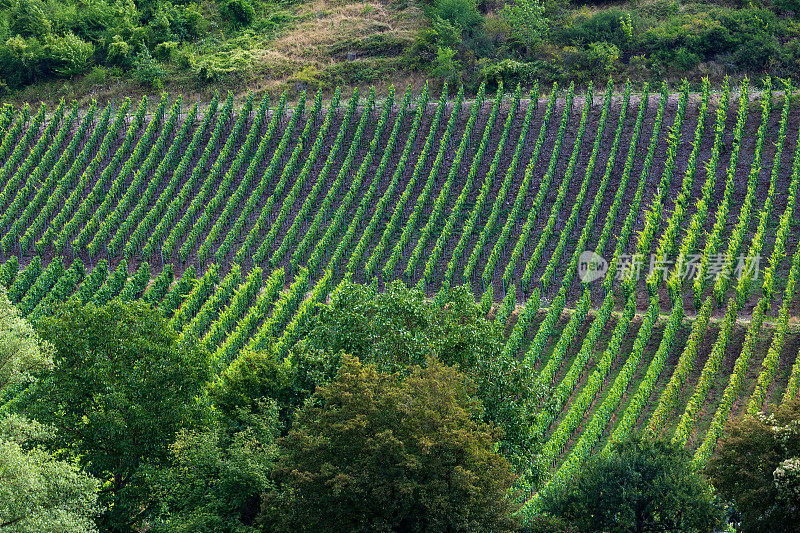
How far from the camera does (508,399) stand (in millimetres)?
30016

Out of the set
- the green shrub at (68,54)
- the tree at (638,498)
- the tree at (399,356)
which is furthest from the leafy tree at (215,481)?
the green shrub at (68,54)

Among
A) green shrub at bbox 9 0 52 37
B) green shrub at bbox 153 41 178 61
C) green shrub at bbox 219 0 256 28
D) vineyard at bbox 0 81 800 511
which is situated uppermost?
green shrub at bbox 9 0 52 37

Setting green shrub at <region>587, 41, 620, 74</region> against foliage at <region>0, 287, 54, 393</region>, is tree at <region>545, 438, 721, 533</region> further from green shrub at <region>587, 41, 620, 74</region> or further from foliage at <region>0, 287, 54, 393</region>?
green shrub at <region>587, 41, 620, 74</region>

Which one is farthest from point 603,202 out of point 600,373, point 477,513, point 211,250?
point 477,513

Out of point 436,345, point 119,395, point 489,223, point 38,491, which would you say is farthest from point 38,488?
point 489,223

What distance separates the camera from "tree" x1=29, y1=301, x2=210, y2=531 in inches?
1181

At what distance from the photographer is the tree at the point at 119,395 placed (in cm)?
3000

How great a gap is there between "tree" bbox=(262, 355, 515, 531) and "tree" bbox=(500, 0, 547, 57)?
4934cm

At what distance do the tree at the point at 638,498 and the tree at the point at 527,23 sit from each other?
158 feet

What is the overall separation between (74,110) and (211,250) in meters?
18.9

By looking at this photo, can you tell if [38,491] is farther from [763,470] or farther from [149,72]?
[149,72]

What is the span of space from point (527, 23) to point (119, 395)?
50.1 meters

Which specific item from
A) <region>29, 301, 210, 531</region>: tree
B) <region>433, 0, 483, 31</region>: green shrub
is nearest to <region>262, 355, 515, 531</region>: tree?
<region>29, 301, 210, 531</region>: tree

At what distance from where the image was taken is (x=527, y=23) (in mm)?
71750
